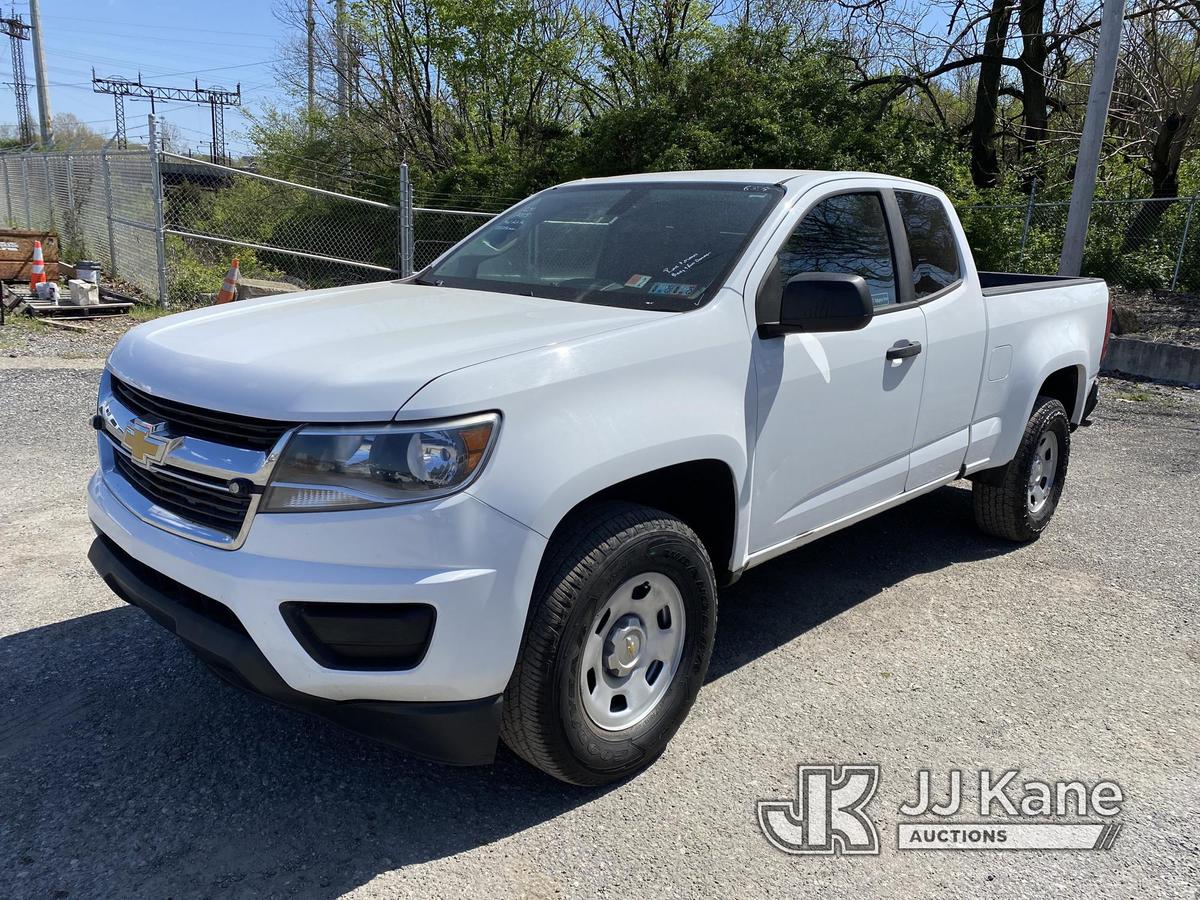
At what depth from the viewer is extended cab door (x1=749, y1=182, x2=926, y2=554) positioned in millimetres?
3326

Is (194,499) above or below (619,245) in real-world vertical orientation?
below

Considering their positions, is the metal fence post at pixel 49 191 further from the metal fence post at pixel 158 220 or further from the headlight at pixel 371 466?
the headlight at pixel 371 466

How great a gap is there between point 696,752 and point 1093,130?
1015cm

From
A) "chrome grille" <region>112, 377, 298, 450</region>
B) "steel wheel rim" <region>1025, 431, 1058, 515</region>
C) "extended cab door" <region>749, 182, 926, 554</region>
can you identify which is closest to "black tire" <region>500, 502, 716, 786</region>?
"extended cab door" <region>749, 182, 926, 554</region>

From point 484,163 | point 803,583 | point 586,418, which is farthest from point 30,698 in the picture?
point 484,163

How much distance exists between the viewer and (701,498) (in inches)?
129

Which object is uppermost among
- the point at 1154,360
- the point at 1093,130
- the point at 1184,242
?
the point at 1093,130

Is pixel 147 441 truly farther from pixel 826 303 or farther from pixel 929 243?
pixel 929 243

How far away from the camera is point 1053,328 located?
502 centimetres

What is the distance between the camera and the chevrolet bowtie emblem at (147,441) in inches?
104

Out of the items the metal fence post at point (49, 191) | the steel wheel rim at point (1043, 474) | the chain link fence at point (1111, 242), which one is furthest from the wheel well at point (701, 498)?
the metal fence post at point (49, 191)

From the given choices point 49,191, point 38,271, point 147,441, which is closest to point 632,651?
point 147,441

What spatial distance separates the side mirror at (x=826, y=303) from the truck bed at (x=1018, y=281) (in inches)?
72.8

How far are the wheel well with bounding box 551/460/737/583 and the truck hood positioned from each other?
20.1 inches
